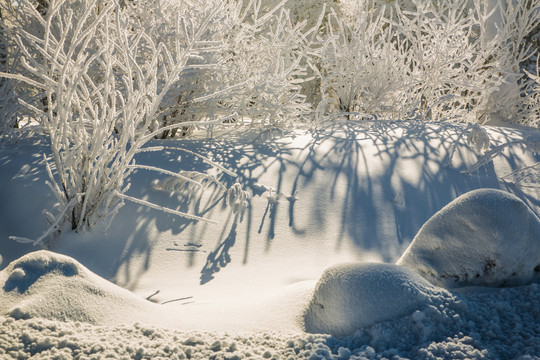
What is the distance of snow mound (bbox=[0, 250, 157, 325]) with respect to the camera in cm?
127

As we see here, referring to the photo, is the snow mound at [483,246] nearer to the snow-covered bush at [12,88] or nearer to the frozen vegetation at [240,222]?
the frozen vegetation at [240,222]

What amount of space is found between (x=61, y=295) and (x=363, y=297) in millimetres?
773

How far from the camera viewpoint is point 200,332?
1.24 meters

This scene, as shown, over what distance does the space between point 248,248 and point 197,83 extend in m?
1.63

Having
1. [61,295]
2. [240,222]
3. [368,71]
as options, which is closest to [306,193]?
[240,222]

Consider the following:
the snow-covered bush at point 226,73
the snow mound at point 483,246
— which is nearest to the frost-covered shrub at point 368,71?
the snow-covered bush at point 226,73

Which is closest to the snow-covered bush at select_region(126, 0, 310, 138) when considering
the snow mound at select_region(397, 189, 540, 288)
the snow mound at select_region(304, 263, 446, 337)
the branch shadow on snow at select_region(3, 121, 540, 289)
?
the branch shadow on snow at select_region(3, 121, 540, 289)

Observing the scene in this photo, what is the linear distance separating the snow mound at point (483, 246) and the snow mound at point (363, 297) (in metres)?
0.21

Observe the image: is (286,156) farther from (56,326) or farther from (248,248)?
(56,326)

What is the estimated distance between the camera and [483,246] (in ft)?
4.93

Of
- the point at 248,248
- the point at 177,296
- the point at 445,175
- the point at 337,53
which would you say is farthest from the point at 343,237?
the point at 337,53

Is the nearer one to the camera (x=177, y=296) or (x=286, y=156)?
(x=177, y=296)

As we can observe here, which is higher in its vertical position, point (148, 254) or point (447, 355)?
point (148, 254)

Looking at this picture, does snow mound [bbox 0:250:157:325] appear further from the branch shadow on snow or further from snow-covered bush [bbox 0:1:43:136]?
snow-covered bush [bbox 0:1:43:136]
